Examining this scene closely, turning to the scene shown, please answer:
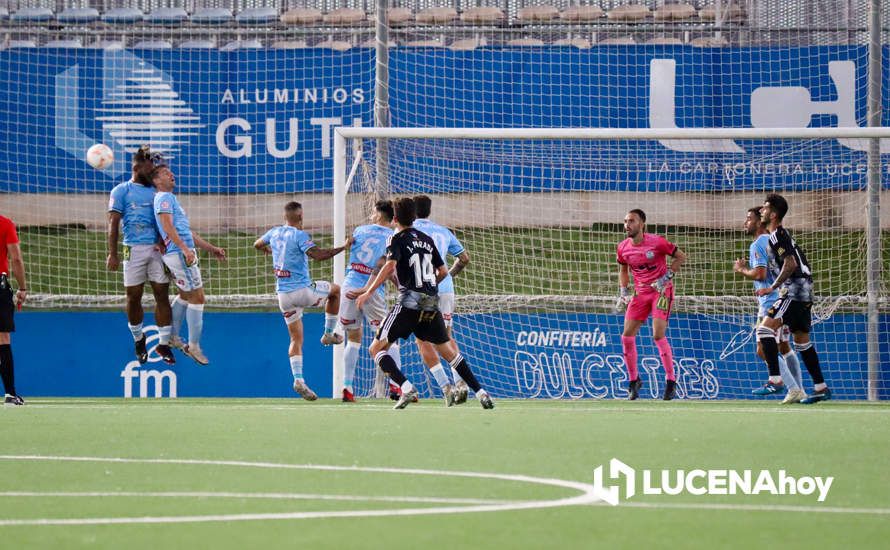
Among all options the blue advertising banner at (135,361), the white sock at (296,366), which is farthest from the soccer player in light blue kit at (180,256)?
the blue advertising banner at (135,361)

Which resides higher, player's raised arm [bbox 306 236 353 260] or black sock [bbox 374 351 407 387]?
player's raised arm [bbox 306 236 353 260]

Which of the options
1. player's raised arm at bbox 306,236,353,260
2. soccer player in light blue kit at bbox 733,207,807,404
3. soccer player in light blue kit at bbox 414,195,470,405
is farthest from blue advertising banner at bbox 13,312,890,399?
player's raised arm at bbox 306,236,353,260

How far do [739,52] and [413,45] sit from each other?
4.94 metres

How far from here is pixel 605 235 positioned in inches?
767

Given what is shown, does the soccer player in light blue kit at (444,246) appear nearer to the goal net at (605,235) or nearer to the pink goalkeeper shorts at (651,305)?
the goal net at (605,235)

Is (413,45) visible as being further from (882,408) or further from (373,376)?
(882,408)

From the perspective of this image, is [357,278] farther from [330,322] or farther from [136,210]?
[136,210]

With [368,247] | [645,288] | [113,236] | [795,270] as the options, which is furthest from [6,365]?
[795,270]

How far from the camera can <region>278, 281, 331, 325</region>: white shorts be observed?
13.6 metres

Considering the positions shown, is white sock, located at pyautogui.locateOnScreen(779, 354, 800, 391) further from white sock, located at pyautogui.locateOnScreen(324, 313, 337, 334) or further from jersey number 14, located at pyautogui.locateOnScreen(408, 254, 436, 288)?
white sock, located at pyautogui.locateOnScreen(324, 313, 337, 334)

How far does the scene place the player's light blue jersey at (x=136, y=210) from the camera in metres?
13.2

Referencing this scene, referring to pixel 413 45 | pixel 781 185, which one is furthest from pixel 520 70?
pixel 781 185

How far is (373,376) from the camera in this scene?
52.2 ft

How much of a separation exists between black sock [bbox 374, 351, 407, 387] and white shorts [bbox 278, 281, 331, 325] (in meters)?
2.34
